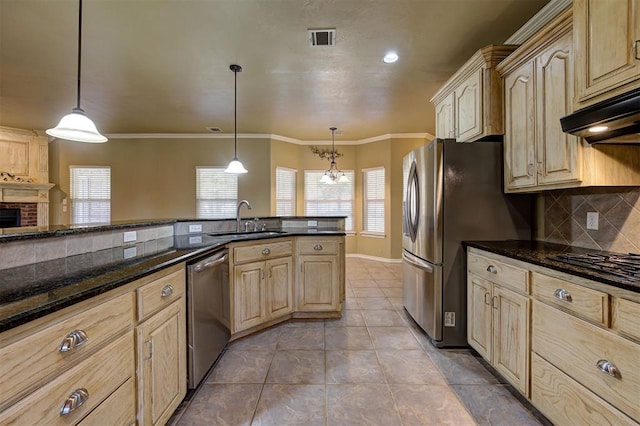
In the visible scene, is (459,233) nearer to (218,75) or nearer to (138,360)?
(138,360)

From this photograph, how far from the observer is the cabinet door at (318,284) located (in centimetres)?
297

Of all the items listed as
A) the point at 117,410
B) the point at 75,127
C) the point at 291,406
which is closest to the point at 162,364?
the point at 117,410

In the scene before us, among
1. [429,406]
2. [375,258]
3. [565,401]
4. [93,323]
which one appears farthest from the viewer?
[375,258]

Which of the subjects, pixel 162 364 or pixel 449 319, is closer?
pixel 162 364

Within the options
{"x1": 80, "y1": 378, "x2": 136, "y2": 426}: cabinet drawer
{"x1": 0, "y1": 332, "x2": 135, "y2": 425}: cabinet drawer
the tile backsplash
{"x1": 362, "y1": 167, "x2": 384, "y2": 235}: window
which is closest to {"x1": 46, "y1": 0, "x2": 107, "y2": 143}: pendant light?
{"x1": 0, "y1": 332, "x2": 135, "y2": 425}: cabinet drawer

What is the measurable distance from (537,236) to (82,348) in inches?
118

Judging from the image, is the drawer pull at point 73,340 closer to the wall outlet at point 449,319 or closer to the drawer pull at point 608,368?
the drawer pull at point 608,368

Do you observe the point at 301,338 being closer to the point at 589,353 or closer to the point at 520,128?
the point at 589,353

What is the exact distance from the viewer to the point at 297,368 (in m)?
2.12

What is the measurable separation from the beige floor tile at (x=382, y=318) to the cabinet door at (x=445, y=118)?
6.60 feet

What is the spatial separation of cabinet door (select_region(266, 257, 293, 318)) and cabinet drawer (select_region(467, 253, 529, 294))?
167 cm

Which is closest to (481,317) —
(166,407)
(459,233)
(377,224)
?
(459,233)

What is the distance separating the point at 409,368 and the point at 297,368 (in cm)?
85

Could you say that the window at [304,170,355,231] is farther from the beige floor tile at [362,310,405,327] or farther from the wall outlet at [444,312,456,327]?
the wall outlet at [444,312,456,327]
